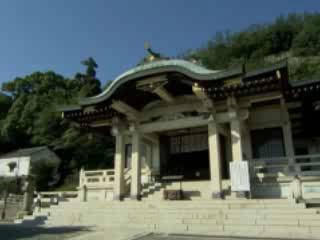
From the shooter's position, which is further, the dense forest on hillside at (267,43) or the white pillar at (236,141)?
the dense forest on hillside at (267,43)

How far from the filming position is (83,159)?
99.8ft

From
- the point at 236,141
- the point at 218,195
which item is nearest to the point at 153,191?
the point at 218,195

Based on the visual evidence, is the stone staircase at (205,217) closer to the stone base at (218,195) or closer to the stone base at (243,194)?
the stone base at (243,194)

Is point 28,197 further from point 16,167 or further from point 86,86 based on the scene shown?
point 86,86

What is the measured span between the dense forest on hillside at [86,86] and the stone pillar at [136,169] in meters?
11.6

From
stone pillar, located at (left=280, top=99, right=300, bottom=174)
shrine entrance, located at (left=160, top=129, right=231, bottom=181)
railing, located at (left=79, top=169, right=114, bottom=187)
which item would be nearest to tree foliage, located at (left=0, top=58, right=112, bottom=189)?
railing, located at (left=79, top=169, right=114, bottom=187)

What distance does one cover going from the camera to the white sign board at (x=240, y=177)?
29.5 ft

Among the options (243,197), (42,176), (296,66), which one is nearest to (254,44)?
(296,66)

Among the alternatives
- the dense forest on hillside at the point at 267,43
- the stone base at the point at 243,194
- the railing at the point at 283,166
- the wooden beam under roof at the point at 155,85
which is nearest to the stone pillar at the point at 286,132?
the railing at the point at 283,166

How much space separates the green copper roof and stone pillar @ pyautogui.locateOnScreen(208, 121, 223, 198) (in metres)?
1.93

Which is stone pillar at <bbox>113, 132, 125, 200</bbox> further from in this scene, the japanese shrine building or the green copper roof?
the green copper roof

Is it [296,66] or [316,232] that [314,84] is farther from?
[296,66]

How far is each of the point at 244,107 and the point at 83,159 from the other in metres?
24.0

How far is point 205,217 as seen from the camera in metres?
7.94
